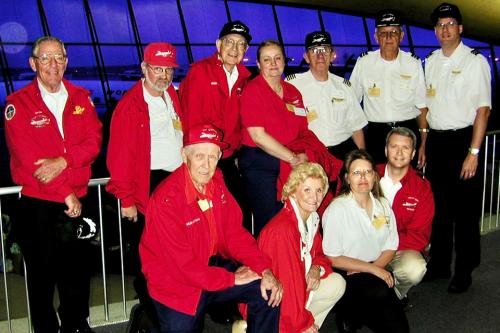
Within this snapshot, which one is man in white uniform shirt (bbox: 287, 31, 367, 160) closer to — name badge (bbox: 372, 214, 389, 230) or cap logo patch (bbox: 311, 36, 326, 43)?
cap logo patch (bbox: 311, 36, 326, 43)

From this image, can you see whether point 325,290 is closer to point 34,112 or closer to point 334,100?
point 334,100

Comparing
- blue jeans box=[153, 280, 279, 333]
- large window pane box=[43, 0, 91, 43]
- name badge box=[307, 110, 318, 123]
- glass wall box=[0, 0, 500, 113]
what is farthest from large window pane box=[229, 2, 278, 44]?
blue jeans box=[153, 280, 279, 333]

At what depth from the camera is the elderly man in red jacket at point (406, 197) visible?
331cm

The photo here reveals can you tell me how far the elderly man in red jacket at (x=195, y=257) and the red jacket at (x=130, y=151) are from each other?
1.60ft

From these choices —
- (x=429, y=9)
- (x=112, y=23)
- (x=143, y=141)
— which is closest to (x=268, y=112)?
(x=143, y=141)

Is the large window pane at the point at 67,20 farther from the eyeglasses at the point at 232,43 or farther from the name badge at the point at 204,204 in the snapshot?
the name badge at the point at 204,204

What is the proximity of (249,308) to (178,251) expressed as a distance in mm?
446

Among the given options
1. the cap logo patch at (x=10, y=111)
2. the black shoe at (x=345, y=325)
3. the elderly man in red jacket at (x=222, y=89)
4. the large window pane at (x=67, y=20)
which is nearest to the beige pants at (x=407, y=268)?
the black shoe at (x=345, y=325)

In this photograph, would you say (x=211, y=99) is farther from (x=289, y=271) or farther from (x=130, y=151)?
(x=289, y=271)

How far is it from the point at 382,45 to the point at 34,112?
2406 millimetres

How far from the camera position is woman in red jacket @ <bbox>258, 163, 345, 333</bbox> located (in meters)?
2.62

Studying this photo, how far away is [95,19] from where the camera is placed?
48.0 feet

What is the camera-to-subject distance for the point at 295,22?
16.9m

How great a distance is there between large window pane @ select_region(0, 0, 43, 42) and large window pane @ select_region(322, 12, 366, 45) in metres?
8.53
